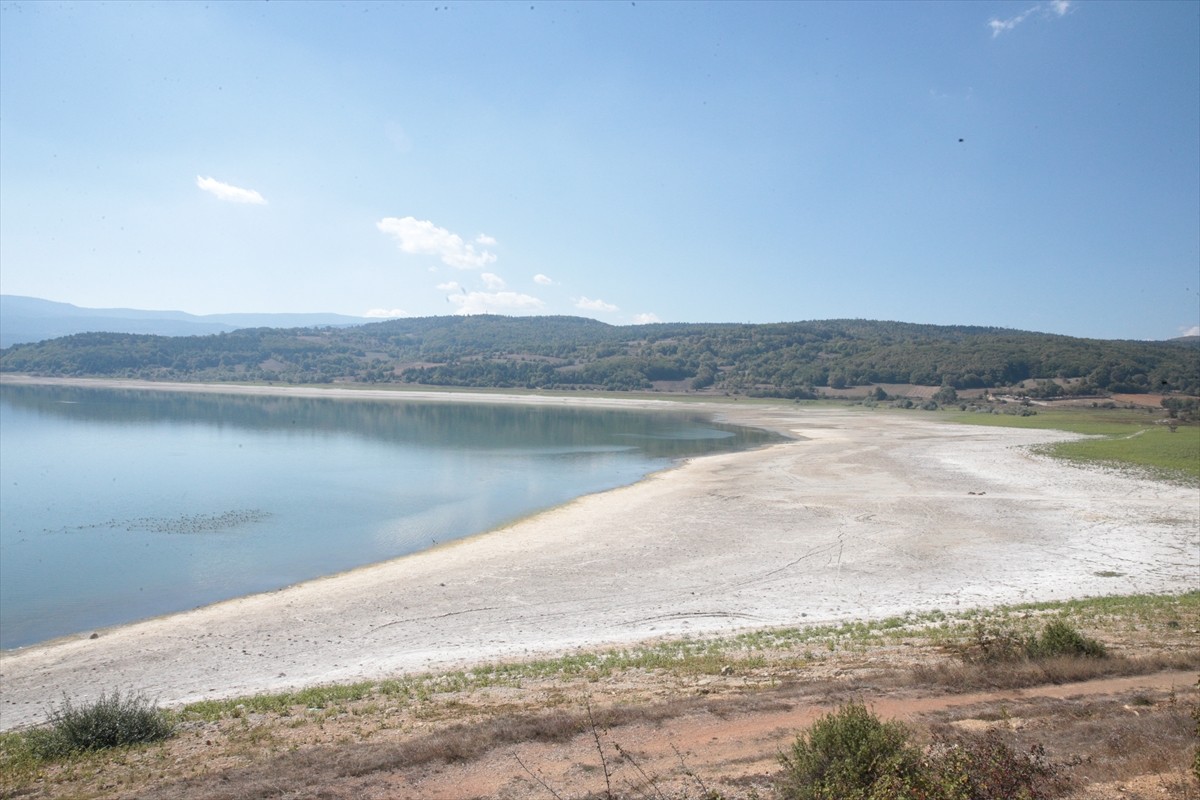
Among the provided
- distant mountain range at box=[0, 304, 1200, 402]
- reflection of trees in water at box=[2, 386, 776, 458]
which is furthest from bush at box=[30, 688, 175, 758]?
distant mountain range at box=[0, 304, 1200, 402]

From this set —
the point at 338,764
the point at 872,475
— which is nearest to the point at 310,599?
the point at 338,764

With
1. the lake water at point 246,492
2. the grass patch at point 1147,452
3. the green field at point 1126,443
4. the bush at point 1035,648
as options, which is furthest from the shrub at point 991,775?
the grass patch at point 1147,452

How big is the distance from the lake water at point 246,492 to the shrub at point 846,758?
14.7 meters

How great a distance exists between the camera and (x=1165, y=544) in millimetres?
16875

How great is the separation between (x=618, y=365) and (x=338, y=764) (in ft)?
387

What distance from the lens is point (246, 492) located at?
Answer: 29.4 m

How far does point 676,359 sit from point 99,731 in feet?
421

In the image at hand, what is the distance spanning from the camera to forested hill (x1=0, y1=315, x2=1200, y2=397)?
3725 inches

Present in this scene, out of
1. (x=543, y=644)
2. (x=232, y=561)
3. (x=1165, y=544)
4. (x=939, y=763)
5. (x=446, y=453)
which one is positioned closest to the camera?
(x=939, y=763)

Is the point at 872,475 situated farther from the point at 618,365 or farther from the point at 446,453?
the point at 618,365

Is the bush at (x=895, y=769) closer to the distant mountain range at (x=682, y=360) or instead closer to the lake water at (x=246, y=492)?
the lake water at (x=246, y=492)

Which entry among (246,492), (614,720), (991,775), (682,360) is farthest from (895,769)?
(682,360)

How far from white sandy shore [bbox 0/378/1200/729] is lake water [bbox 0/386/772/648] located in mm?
2545

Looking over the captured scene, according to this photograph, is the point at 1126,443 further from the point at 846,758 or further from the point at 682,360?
the point at 682,360
